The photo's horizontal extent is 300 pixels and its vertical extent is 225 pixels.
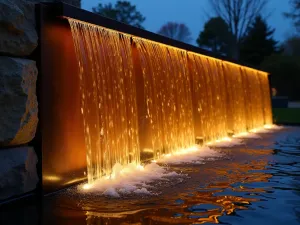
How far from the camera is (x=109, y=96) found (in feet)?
17.6

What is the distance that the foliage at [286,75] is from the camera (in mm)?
30531

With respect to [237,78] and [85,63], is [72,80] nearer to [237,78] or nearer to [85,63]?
[85,63]

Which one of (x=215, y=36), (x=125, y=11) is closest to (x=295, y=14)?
(x=215, y=36)

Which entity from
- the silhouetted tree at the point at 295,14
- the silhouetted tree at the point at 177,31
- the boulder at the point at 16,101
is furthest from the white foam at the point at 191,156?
the silhouetted tree at the point at 177,31

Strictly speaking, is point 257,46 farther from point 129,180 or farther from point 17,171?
point 17,171

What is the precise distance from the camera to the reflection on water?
330cm

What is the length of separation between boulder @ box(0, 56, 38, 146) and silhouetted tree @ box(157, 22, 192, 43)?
4914 centimetres

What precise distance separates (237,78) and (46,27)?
29.3 feet

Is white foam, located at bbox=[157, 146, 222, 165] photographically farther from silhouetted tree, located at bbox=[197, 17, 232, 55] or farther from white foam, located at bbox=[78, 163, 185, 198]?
silhouetted tree, located at bbox=[197, 17, 232, 55]

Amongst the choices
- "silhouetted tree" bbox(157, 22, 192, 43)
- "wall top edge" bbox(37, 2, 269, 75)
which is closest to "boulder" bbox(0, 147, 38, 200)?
"wall top edge" bbox(37, 2, 269, 75)

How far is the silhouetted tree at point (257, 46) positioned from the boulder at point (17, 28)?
33939 millimetres

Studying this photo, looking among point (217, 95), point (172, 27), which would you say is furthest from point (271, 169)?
point (172, 27)

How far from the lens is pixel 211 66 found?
9.95 m

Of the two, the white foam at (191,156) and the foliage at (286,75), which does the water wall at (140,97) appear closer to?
the white foam at (191,156)
